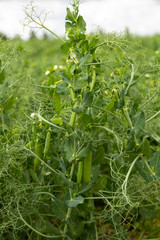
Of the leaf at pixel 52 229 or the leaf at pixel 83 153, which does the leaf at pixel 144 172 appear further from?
the leaf at pixel 52 229

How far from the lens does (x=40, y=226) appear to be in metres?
1.56

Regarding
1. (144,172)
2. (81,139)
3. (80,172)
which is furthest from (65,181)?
(144,172)

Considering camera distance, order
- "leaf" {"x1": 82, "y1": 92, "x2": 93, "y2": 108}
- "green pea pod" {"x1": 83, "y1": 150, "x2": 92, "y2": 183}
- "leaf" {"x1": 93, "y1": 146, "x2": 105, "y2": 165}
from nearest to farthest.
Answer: "leaf" {"x1": 82, "y1": 92, "x2": 93, "y2": 108}
"green pea pod" {"x1": 83, "y1": 150, "x2": 92, "y2": 183}
"leaf" {"x1": 93, "y1": 146, "x2": 105, "y2": 165}

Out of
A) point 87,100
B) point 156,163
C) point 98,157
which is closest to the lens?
point 87,100

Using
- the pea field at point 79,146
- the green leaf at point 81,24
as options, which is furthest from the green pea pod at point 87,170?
the green leaf at point 81,24

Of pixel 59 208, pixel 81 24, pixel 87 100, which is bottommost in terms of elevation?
pixel 59 208

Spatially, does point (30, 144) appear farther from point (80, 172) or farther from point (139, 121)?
point (139, 121)

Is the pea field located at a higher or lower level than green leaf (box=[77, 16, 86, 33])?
lower

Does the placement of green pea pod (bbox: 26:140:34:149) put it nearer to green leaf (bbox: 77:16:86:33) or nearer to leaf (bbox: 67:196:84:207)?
leaf (bbox: 67:196:84:207)

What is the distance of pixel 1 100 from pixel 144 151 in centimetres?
81

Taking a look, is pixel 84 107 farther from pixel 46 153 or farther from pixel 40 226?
pixel 40 226

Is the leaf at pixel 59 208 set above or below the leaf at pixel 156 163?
below

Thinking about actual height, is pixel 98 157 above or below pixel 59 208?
above

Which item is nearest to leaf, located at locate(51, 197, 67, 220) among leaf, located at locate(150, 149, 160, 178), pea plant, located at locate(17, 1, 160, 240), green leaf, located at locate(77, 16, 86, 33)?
pea plant, located at locate(17, 1, 160, 240)
